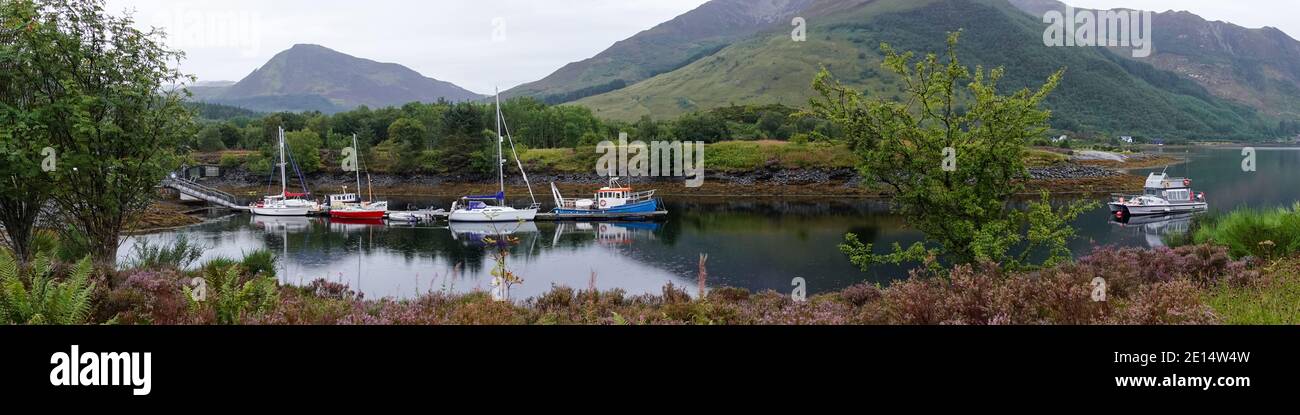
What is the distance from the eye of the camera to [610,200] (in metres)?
63.8

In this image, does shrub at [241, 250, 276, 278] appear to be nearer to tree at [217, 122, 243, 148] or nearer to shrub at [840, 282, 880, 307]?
shrub at [840, 282, 880, 307]

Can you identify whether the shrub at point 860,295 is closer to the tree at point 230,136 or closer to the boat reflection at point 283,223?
the boat reflection at point 283,223

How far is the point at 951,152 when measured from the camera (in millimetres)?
13453

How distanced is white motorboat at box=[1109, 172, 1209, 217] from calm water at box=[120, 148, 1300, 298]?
141cm

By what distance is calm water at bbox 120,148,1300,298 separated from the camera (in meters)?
30.6

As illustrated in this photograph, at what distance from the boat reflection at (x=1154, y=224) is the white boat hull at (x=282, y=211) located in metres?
67.4

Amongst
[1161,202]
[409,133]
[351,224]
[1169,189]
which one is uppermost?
[409,133]

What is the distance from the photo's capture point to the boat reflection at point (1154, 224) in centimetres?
4417

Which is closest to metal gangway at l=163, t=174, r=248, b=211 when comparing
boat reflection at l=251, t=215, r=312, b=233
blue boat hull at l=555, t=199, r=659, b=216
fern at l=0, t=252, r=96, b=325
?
boat reflection at l=251, t=215, r=312, b=233

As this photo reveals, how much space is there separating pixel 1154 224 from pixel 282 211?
236 ft

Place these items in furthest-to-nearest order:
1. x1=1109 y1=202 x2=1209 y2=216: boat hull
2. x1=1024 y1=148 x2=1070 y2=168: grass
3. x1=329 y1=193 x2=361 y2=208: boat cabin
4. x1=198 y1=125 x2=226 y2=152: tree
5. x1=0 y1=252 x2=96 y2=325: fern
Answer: x1=198 y1=125 x2=226 y2=152: tree → x1=1024 y1=148 x2=1070 y2=168: grass → x1=329 y1=193 x2=361 y2=208: boat cabin → x1=1109 y1=202 x2=1209 y2=216: boat hull → x1=0 y1=252 x2=96 y2=325: fern

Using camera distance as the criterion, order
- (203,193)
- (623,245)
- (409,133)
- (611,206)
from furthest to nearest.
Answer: (409,133) < (203,193) < (611,206) < (623,245)

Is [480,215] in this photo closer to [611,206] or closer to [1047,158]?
[611,206]

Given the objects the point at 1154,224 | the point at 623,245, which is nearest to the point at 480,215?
the point at 623,245
